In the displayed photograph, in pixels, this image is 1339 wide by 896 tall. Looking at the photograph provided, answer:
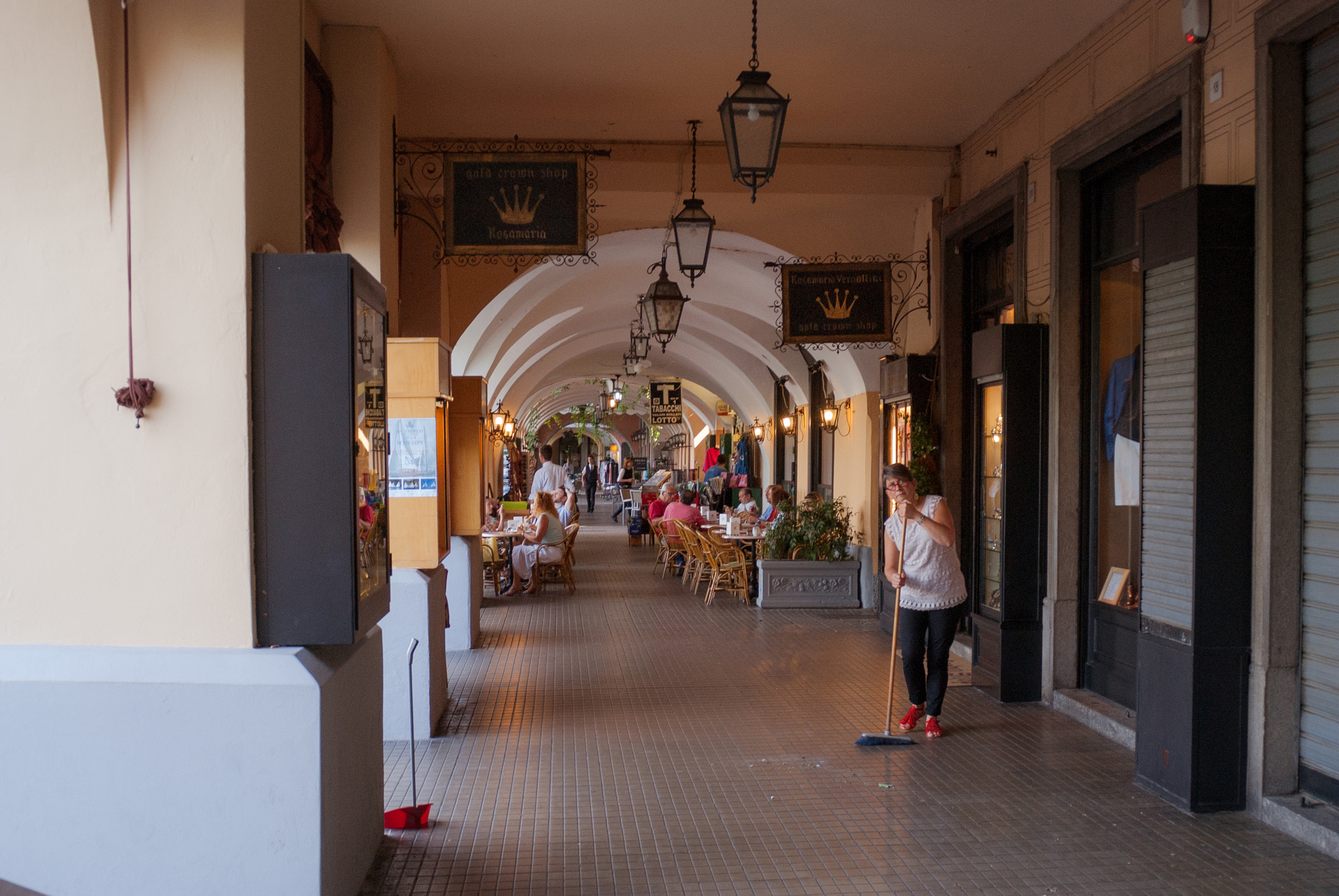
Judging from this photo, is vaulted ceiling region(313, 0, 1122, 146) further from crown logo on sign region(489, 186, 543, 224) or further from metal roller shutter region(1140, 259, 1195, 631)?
metal roller shutter region(1140, 259, 1195, 631)

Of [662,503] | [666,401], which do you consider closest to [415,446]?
[662,503]

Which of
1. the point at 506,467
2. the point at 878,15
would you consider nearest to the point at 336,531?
the point at 878,15

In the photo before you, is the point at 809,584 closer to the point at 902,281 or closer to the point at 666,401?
the point at 902,281

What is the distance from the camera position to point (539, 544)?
1204 cm

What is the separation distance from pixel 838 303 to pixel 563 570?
5769 mm

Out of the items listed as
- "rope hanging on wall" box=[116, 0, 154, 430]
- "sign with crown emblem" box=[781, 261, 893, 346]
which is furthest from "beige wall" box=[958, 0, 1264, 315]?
"rope hanging on wall" box=[116, 0, 154, 430]

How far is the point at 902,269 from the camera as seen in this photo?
358 inches

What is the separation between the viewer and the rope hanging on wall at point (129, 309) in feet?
10.2

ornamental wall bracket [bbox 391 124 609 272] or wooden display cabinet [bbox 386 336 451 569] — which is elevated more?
ornamental wall bracket [bbox 391 124 609 272]

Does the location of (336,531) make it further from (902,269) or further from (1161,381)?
(902,269)

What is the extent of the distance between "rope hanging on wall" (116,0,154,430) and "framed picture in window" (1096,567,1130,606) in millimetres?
5261

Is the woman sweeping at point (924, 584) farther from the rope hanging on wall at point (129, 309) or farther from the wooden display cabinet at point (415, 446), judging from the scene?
the rope hanging on wall at point (129, 309)

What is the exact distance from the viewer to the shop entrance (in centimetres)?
580

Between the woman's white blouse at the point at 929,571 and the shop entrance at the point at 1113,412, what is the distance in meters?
1.03
